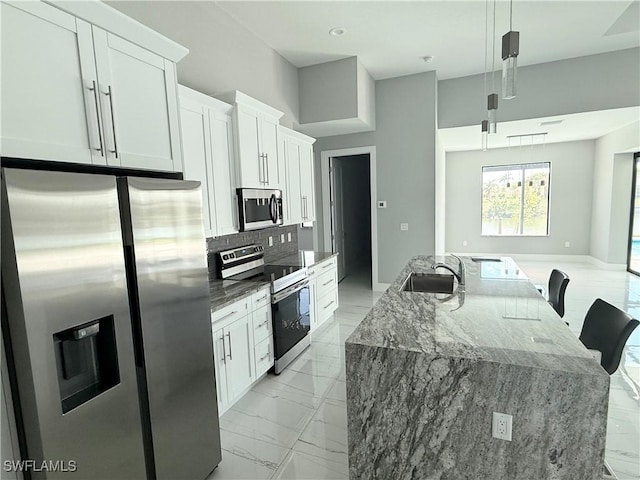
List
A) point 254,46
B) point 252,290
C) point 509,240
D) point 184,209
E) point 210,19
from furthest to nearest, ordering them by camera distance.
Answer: point 509,240
point 254,46
point 210,19
point 252,290
point 184,209

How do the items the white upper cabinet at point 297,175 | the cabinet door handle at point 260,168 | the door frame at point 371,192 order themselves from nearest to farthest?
the cabinet door handle at point 260,168, the white upper cabinet at point 297,175, the door frame at point 371,192

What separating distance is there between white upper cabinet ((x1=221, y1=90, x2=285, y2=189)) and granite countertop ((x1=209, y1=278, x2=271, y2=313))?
0.87m

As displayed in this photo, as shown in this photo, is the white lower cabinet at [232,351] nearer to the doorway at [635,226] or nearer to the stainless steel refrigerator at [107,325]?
the stainless steel refrigerator at [107,325]

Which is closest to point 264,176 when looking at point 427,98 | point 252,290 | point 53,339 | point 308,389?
point 252,290

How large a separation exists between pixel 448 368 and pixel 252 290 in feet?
5.19

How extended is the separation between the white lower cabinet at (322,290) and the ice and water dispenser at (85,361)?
225 centimetres

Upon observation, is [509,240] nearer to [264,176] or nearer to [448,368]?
[264,176]

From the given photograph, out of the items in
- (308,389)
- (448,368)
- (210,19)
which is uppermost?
(210,19)

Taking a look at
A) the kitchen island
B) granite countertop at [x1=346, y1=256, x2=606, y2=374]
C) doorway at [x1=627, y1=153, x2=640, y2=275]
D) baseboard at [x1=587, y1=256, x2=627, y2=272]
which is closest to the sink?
granite countertop at [x1=346, y1=256, x2=606, y2=374]

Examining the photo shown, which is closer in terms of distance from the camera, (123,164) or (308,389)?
(123,164)

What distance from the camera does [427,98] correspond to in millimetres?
4949

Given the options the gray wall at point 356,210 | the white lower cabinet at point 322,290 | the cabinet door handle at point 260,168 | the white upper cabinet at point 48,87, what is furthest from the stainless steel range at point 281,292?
the gray wall at point 356,210

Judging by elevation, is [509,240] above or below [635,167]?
below

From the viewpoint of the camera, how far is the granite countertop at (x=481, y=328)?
1354 mm
